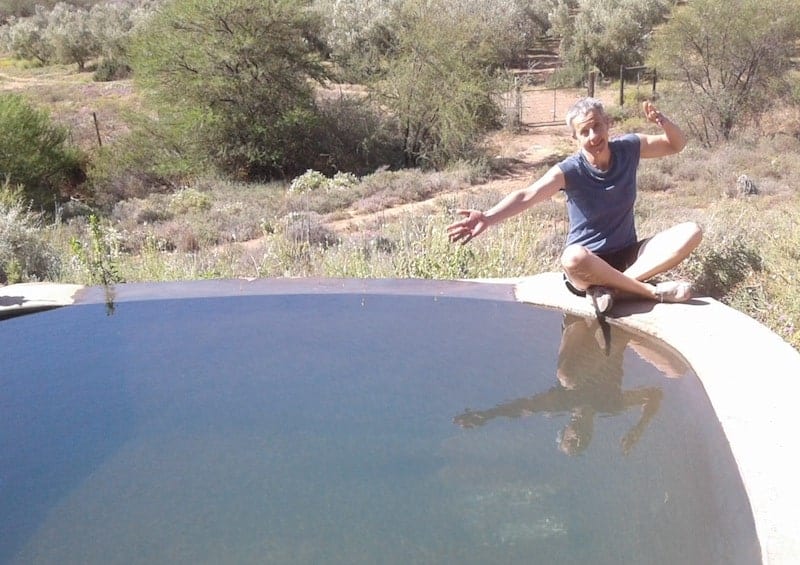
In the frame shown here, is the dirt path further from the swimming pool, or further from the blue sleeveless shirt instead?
the swimming pool

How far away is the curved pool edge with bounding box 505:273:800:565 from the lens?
2205mm

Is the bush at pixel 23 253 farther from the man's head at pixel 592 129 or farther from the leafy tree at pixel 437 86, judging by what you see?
the leafy tree at pixel 437 86

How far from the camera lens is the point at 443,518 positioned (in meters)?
2.41

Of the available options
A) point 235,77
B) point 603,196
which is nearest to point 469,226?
point 603,196

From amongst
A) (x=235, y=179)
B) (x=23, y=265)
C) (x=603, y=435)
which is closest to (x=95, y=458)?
(x=603, y=435)

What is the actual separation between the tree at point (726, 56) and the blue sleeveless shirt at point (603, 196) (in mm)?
12707

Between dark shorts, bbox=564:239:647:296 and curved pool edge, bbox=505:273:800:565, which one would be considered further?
dark shorts, bbox=564:239:647:296

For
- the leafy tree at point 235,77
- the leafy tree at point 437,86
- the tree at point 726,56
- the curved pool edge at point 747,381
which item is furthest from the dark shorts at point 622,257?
the leafy tree at point 235,77

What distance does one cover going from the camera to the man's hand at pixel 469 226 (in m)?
3.64

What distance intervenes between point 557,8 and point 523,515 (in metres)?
29.6

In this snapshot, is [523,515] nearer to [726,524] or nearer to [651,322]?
[726,524]

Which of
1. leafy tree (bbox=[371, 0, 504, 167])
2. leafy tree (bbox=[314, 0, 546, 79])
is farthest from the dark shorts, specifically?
leafy tree (bbox=[314, 0, 546, 79])

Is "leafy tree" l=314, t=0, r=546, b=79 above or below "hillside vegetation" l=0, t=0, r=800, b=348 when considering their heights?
above

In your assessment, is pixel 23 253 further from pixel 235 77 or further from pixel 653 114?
pixel 235 77
